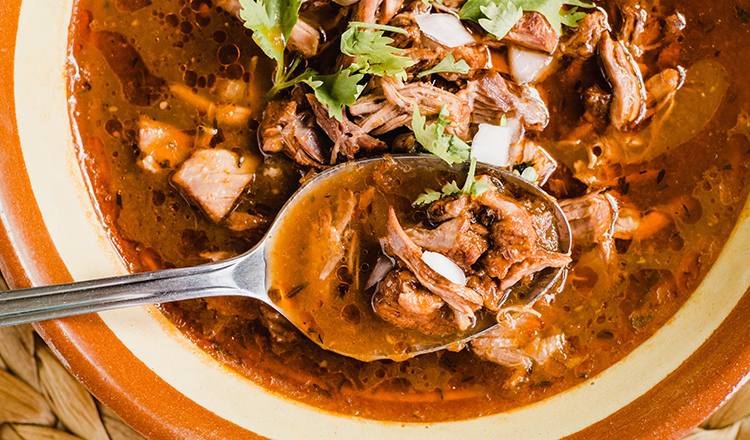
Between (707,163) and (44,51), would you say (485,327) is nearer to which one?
(707,163)

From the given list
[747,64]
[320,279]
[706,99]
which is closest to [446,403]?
[320,279]

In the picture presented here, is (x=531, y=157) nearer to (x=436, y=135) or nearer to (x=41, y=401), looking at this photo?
(x=436, y=135)

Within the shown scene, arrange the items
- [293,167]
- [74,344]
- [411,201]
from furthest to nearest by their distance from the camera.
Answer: [293,167] < [411,201] < [74,344]

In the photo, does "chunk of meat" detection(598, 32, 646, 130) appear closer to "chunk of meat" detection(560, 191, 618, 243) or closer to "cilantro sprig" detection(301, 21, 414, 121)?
"chunk of meat" detection(560, 191, 618, 243)

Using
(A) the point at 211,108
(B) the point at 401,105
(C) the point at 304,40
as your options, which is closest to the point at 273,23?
(C) the point at 304,40

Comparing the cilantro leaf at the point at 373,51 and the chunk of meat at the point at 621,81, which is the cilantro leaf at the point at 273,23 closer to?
the cilantro leaf at the point at 373,51
